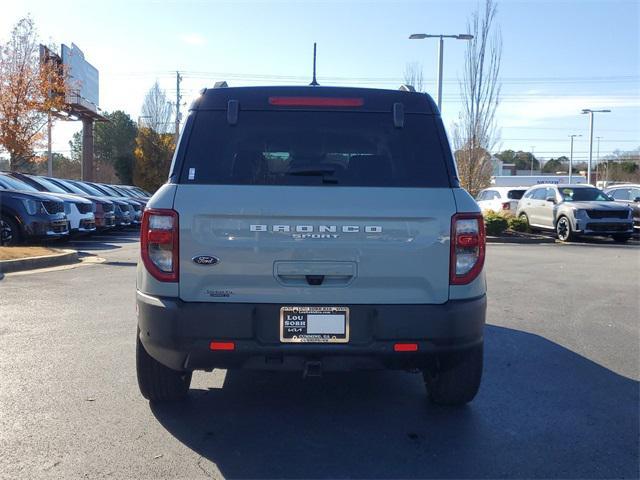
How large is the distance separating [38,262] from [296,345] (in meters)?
9.02

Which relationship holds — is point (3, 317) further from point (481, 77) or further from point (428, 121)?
point (481, 77)

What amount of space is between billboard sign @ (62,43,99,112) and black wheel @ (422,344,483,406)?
96.3 feet

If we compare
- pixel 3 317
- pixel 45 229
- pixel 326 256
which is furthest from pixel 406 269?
pixel 45 229

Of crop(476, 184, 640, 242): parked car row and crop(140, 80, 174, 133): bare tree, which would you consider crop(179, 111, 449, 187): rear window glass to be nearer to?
crop(476, 184, 640, 242): parked car row

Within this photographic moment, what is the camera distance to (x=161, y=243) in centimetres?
354

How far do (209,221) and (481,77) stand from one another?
2066 centimetres

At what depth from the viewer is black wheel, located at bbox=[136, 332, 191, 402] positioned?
4.13m

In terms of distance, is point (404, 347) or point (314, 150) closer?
point (404, 347)

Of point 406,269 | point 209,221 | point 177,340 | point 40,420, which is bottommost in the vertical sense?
point 40,420

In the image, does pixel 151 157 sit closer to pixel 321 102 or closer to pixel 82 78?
pixel 82 78

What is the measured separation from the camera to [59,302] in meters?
8.02

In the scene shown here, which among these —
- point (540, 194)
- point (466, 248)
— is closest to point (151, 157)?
point (540, 194)

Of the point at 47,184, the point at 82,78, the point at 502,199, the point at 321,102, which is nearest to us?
the point at 321,102

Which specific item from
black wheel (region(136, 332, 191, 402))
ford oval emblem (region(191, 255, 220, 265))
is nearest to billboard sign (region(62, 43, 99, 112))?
black wheel (region(136, 332, 191, 402))
